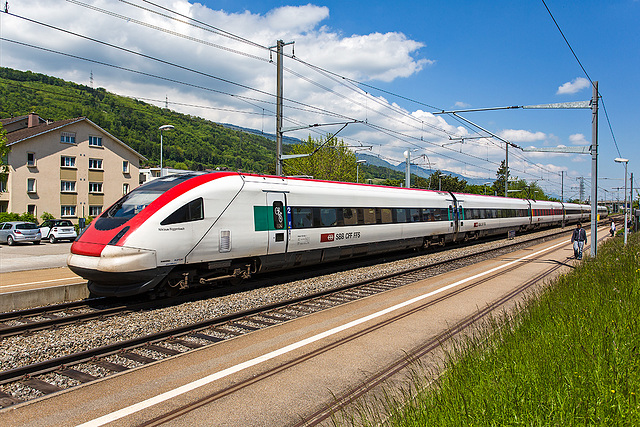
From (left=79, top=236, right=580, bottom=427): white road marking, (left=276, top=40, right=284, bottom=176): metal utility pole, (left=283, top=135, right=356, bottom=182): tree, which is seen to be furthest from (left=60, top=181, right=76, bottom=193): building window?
(left=79, top=236, right=580, bottom=427): white road marking

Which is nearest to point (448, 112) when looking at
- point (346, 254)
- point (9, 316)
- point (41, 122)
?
point (346, 254)

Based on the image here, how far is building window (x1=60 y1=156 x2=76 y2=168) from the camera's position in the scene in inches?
1651

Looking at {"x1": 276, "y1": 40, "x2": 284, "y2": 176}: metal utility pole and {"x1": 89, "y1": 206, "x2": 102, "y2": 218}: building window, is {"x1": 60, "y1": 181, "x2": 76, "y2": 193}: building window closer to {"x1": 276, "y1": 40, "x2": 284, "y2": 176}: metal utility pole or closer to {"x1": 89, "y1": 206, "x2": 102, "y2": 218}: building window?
{"x1": 89, "y1": 206, "x2": 102, "y2": 218}: building window

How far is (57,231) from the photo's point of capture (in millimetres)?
30078

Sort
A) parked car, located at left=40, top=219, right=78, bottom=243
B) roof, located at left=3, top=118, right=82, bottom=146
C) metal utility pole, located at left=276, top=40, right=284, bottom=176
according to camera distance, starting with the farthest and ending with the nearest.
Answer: roof, located at left=3, top=118, right=82, bottom=146 < parked car, located at left=40, top=219, right=78, bottom=243 < metal utility pole, located at left=276, top=40, right=284, bottom=176

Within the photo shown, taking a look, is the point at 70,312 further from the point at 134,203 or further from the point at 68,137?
the point at 68,137

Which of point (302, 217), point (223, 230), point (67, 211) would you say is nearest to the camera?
point (223, 230)

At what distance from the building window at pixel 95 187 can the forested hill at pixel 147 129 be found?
43.0 metres

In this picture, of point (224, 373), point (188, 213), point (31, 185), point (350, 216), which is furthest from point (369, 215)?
point (31, 185)

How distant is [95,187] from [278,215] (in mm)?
38112

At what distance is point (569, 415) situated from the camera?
3.37m

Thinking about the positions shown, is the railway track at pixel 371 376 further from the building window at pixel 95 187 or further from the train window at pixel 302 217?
the building window at pixel 95 187

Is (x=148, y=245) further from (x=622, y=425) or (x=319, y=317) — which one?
(x=622, y=425)

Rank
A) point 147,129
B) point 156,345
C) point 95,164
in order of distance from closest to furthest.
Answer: point 156,345 < point 95,164 < point 147,129
